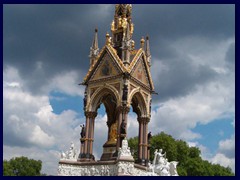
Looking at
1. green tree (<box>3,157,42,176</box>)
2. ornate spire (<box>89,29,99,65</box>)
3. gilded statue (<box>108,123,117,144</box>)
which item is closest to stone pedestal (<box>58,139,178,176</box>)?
gilded statue (<box>108,123,117,144</box>)

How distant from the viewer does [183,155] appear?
45.0 m

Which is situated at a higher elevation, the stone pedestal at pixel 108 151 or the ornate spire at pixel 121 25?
the ornate spire at pixel 121 25

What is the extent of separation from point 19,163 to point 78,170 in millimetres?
20630

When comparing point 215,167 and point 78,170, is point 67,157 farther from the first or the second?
point 215,167

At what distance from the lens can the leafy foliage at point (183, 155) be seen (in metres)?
43.5

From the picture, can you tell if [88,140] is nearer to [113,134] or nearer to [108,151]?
[108,151]

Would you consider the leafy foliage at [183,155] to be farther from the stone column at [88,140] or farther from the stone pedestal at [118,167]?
the stone pedestal at [118,167]

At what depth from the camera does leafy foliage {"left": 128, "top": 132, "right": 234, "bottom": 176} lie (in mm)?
43469

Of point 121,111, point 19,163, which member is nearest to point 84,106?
point 121,111

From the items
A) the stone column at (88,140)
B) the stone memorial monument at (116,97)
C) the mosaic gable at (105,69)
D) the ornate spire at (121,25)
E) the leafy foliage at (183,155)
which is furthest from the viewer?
the leafy foliage at (183,155)

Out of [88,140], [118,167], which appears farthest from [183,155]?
[118,167]

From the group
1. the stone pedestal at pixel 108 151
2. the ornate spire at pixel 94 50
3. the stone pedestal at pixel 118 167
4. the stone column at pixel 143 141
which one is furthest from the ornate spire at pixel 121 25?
the stone pedestal at pixel 118 167

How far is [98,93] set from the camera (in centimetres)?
2744

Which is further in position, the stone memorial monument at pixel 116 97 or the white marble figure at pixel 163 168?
the stone memorial monument at pixel 116 97
